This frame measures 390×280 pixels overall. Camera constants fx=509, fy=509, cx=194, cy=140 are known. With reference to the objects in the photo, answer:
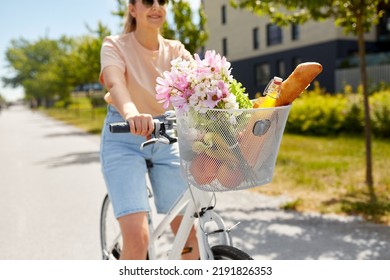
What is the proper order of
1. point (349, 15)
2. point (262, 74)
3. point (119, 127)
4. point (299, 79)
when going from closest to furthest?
1. point (299, 79)
2. point (119, 127)
3. point (349, 15)
4. point (262, 74)

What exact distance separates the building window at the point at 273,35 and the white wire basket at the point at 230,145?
2901 centimetres

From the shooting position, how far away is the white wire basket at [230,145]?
6.19ft

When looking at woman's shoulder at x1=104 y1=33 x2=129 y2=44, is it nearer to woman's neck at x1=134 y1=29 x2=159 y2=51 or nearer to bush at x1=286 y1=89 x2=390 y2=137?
woman's neck at x1=134 y1=29 x2=159 y2=51

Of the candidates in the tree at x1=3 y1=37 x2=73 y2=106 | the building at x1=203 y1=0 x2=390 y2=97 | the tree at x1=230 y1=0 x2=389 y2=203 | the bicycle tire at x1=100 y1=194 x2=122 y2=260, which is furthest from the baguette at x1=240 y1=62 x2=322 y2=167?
the tree at x1=3 y1=37 x2=73 y2=106

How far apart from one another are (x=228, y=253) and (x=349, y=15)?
227 inches

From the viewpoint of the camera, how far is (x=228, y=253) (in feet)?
7.34

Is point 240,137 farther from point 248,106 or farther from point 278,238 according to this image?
point 278,238

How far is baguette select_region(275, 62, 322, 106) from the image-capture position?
184 centimetres

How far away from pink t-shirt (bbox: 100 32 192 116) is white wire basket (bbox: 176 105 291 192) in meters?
0.87

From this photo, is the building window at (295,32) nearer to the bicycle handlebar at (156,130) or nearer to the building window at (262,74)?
the building window at (262,74)

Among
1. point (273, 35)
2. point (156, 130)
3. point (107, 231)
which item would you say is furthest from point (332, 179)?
point (273, 35)

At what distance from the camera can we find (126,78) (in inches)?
112

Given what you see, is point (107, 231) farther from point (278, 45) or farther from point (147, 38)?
point (278, 45)
